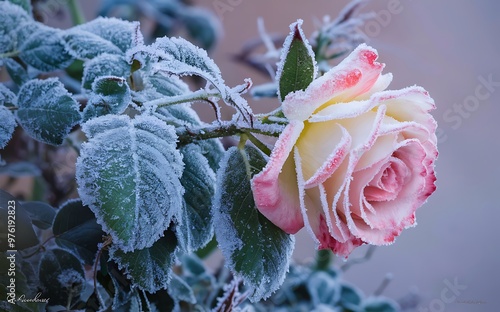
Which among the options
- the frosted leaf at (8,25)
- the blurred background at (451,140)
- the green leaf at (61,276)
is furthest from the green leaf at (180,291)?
the blurred background at (451,140)

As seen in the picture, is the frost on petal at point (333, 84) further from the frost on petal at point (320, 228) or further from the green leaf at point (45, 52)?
the green leaf at point (45, 52)

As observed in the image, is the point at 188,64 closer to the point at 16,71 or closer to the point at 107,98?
the point at 107,98

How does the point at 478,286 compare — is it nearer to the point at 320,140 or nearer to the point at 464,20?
the point at 464,20

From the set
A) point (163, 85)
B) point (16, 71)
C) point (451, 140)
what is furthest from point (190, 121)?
point (451, 140)

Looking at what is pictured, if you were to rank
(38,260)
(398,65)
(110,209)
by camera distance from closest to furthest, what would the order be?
(110,209)
(38,260)
(398,65)

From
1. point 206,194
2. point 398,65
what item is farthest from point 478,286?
point 206,194

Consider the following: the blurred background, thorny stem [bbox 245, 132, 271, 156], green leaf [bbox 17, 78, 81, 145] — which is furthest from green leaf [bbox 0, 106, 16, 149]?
the blurred background

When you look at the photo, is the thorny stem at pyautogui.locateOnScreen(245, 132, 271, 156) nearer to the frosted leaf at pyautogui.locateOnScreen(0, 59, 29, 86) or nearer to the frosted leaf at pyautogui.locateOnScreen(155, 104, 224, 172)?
the frosted leaf at pyautogui.locateOnScreen(155, 104, 224, 172)
